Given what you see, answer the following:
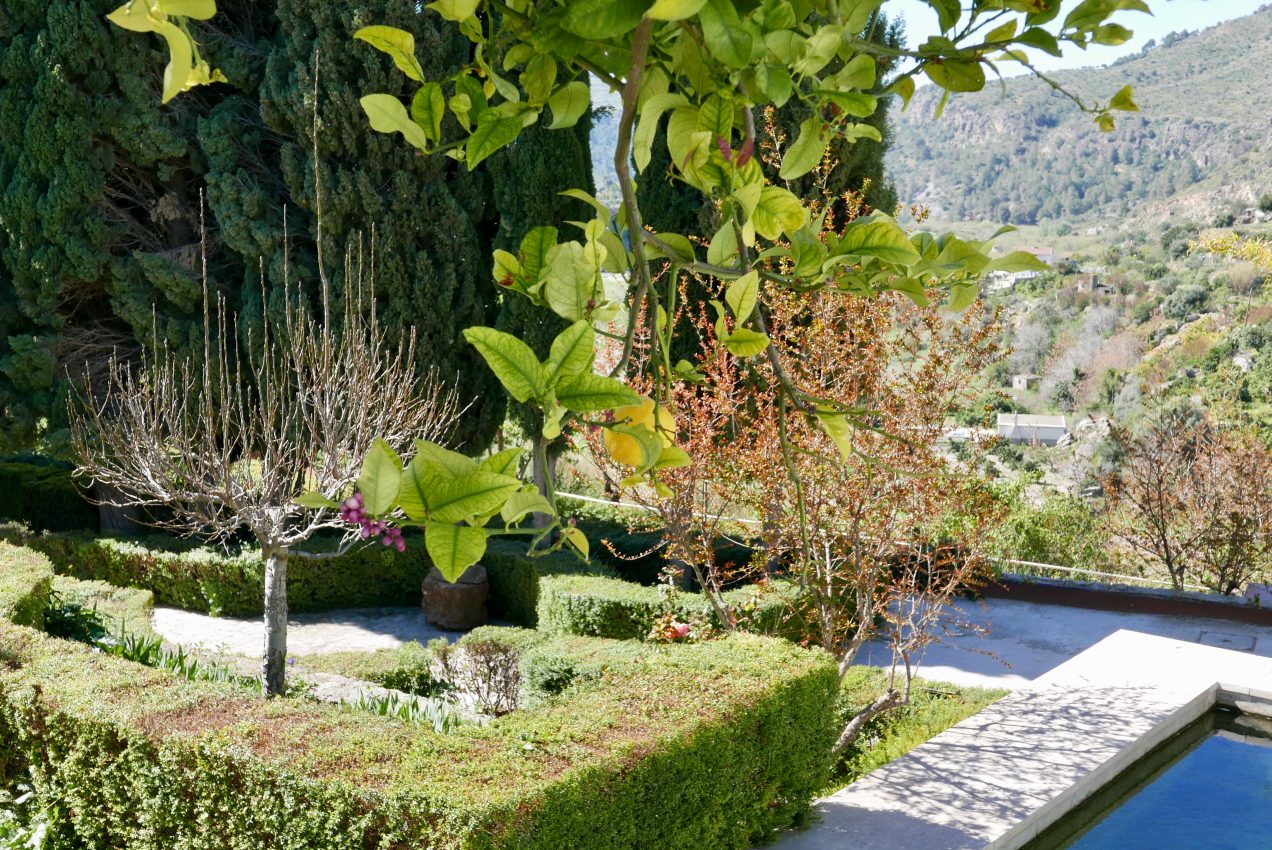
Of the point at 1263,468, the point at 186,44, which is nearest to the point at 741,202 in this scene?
the point at 186,44

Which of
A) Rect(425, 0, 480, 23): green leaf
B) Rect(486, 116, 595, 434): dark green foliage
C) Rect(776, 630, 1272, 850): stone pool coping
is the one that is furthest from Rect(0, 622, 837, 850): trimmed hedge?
Rect(486, 116, 595, 434): dark green foliage

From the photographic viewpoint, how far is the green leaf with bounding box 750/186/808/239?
0.89m

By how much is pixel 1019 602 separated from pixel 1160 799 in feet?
14.3

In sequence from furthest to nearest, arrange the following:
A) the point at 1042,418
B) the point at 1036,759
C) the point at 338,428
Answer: the point at 1042,418 → the point at 338,428 → the point at 1036,759

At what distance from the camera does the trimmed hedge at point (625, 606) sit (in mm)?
7406

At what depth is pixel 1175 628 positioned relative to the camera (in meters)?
9.14

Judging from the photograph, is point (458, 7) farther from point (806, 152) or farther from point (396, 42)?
point (806, 152)

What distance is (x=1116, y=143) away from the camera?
3691 centimetres

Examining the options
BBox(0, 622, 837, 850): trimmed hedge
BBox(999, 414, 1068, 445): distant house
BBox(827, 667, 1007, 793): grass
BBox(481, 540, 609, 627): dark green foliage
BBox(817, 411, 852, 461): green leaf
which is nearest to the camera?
BBox(817, 411, 852, 461): green leaf

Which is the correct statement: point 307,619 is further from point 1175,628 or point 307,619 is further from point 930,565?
point 1175,628

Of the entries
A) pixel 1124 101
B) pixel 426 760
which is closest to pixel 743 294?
pixel 1124 101

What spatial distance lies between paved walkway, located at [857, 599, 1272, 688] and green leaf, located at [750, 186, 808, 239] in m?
7.26

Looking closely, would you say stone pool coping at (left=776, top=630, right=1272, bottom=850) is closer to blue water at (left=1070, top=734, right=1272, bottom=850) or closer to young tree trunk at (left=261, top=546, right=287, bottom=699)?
blue water at (left=1070, top=734, right=1272, bottom=850)

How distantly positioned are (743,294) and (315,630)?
945 centimetres
